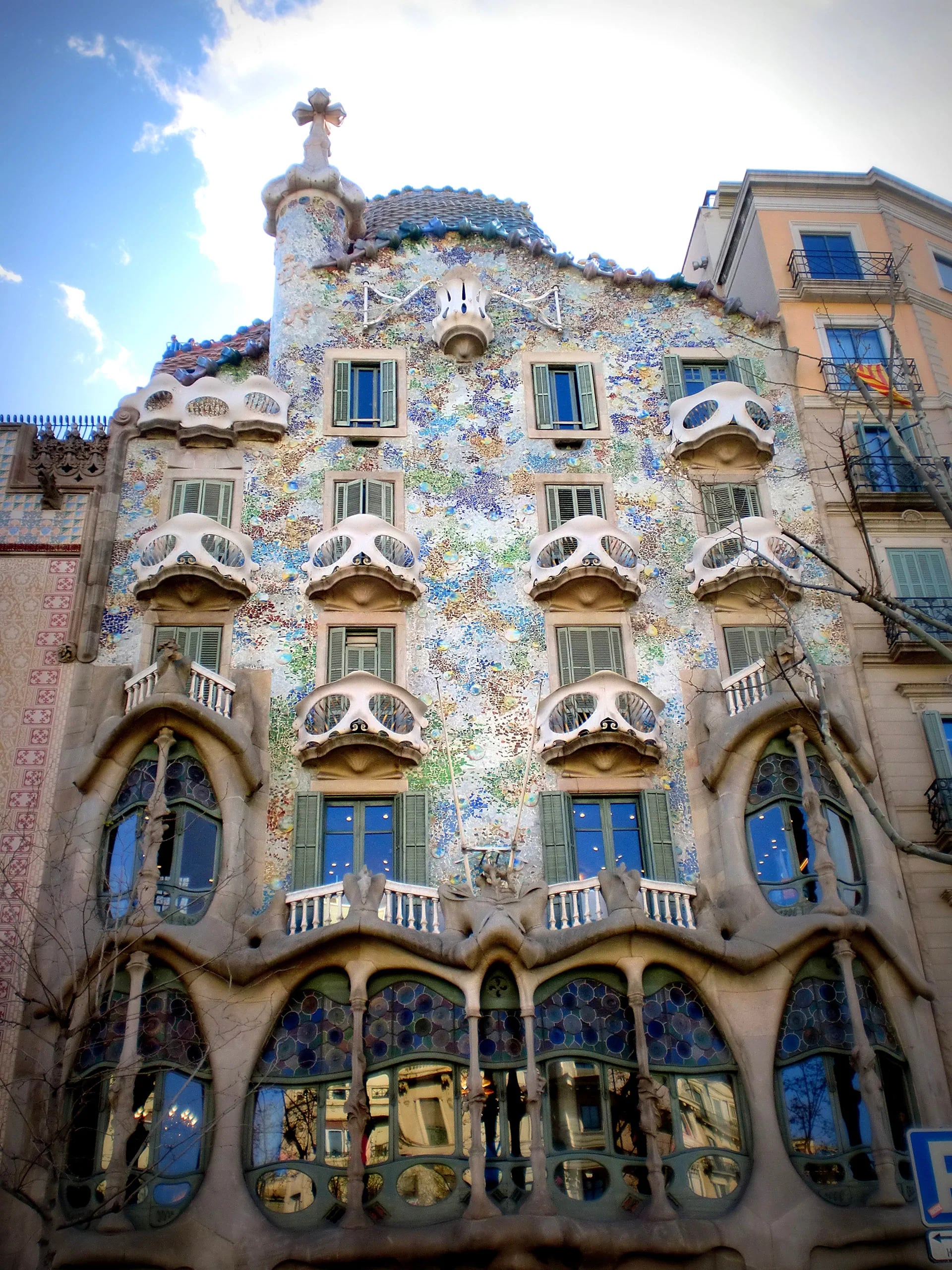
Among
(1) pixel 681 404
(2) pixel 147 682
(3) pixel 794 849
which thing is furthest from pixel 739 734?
(2) pixel 147 682

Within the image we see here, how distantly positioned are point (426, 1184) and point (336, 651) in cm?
775

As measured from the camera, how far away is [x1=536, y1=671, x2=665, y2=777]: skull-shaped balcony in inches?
754

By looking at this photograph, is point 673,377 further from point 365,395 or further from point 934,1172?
A: point 934,1172

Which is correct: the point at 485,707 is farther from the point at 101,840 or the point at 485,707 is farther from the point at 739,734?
the point at 101,840

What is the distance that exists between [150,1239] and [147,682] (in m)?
7.21

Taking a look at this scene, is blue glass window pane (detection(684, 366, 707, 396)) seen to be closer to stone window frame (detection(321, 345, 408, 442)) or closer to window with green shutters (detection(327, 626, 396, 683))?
stone window frame (detection(321, 345, 408, 442))

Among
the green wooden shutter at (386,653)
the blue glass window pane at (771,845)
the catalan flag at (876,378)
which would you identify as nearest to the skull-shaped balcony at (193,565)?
the green wooden shutter at (386,653)

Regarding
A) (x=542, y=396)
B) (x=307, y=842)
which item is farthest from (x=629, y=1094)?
(x=542, y=396)

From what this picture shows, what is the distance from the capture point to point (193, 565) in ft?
65.7

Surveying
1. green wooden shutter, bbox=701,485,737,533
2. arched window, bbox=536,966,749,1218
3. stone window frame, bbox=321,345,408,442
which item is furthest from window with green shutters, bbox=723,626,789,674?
stone window frame, bbox=321,345,408,442

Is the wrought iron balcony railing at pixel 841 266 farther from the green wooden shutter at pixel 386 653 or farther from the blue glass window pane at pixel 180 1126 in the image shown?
the blue glass window pane at pixel 180 1126

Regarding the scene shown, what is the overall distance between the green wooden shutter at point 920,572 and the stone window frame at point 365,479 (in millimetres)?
7830

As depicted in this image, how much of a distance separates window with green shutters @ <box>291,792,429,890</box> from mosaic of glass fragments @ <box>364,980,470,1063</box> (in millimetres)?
1757

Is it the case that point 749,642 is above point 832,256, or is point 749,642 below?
below
